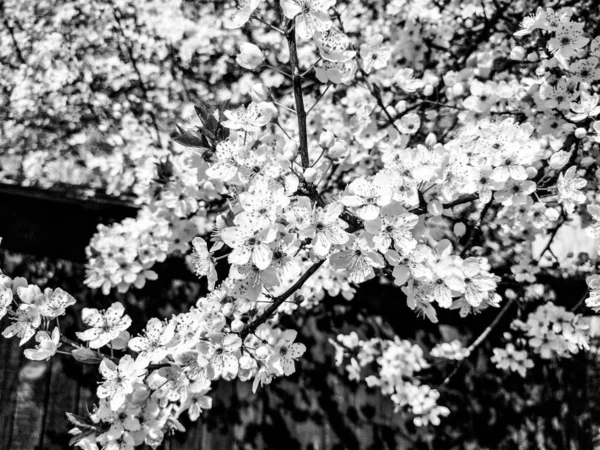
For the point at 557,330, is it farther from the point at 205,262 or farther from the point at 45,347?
the point at 45,347

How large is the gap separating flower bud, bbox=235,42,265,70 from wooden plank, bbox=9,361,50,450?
5.57 ft

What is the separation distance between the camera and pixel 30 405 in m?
2.11

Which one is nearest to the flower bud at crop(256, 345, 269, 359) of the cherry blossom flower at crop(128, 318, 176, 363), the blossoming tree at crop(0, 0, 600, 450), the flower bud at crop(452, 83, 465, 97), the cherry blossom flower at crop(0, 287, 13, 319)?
the blossoming tree at crop(0, 0, 600, 450)

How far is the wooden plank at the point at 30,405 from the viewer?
2076 millimetres

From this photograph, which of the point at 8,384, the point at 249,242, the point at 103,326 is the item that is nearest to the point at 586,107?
the point at 249,242

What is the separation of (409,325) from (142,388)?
64.6 inches

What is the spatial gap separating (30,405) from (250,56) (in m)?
1.81

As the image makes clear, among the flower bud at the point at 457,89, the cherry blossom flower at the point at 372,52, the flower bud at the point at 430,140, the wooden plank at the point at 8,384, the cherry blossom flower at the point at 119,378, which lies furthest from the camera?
the wooden plank at the point at 8,384

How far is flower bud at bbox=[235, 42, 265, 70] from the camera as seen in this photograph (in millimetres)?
1161

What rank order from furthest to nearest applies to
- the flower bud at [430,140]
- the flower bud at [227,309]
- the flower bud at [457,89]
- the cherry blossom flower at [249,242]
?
the flower bud at [457,89] → the flower bud at [430,140] → the flower bud at [227,309] → the cherry blossom flower at [249,242]

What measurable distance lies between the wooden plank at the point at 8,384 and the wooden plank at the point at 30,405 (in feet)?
0.05

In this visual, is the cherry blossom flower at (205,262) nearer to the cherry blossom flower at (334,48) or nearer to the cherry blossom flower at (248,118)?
the cherry blossom flower at (248,118)

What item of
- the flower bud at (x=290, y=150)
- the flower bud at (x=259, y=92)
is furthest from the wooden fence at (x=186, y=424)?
the flower bud at (x=290, y=150)

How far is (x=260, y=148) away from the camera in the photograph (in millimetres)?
1118
